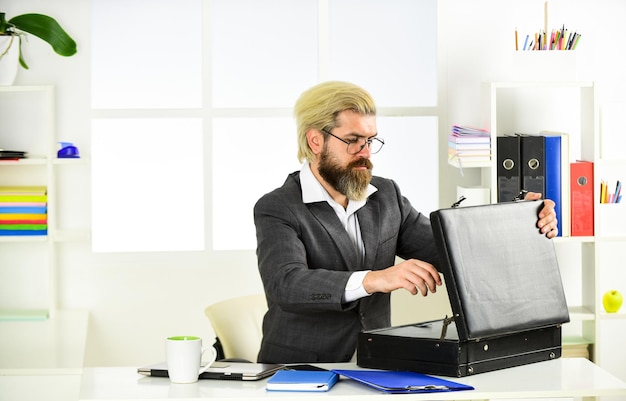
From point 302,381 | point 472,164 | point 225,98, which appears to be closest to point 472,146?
point 472,164

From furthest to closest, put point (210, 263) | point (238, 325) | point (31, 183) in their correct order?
point (210, 263) < point (31, 183) < point (238, 325)

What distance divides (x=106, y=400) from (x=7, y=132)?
249 cm

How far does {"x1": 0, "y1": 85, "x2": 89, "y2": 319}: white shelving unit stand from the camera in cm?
432

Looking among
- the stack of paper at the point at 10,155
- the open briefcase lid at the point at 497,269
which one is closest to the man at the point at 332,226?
the open briefcase lid at the point at 497,269

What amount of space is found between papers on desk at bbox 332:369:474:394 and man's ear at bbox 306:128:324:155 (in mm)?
853

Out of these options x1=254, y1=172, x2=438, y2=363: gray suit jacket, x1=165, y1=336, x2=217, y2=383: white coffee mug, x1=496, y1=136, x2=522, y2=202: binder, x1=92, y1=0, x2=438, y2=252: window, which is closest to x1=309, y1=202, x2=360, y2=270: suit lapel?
x1=254, y1=172, x2=438, y2=363: gray suit jacket

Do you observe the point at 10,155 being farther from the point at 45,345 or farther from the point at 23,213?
the point at 45,345

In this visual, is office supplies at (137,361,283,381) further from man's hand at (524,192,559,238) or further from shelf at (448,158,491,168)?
shelf at (448,158,491,168)

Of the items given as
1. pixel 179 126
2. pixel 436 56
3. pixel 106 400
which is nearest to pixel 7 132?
pixel 179 126

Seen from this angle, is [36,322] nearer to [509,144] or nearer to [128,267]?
[128,267]

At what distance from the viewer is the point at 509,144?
14.1ft

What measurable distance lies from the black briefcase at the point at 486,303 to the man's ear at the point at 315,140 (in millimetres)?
721

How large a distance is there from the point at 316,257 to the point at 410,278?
526 millimetres

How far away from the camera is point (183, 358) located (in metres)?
2.44
